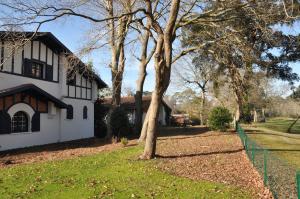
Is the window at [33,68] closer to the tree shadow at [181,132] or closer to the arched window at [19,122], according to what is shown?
the arched window at [19,122]

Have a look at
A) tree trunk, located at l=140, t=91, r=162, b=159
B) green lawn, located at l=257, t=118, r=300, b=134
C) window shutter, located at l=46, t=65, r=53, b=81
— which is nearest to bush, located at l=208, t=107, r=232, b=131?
window shutter, located at l=46, t=65, r=53, b=81

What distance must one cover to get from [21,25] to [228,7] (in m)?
9.10

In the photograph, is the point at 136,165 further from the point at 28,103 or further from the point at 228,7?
the point at 28,103

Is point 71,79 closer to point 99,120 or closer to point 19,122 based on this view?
point 19,122

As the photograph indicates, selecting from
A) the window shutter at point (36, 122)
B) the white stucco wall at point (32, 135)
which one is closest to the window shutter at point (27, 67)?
the white stucco wall at point (32, 135)

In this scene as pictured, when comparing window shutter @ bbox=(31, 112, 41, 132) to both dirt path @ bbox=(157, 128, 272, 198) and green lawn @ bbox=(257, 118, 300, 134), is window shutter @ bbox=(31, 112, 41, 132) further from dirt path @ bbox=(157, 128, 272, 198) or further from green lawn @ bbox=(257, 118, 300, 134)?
green lawn @ bbox=(257, 118, 300, 134)

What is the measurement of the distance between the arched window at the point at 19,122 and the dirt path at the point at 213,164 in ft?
27.3

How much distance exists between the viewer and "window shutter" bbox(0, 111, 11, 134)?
20.7 m

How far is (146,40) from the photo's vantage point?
27.5 metres

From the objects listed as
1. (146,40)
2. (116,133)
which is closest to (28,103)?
(116,133)

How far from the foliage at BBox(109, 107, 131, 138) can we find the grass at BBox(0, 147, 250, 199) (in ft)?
41.5

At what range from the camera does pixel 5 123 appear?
20938mm

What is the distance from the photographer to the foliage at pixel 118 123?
93.1 feet

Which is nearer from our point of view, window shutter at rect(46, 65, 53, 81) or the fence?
the fence
